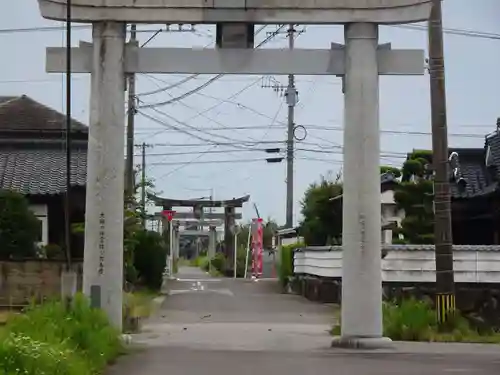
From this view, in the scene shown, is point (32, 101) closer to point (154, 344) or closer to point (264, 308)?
point (264, 308)

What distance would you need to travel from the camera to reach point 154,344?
18797mm

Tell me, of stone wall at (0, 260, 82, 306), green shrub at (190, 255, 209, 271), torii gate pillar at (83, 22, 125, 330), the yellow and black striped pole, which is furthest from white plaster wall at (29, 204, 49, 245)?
green shrub at (190, 255, 209, 271)

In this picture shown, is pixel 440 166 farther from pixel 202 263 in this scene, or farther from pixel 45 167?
pixel 202 263

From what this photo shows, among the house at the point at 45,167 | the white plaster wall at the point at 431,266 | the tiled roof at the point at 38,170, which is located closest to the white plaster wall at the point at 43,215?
the house at the point at 45,167

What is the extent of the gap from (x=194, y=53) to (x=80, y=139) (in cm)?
1514

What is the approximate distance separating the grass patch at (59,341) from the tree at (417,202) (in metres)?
13.3

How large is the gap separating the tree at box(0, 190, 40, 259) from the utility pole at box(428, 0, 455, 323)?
11.4 meters

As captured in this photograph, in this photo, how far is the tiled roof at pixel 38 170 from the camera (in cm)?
2956

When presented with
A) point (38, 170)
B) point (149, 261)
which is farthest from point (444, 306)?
point (149, 261)

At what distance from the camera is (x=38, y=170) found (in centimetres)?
3084

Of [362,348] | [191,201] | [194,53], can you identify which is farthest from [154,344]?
[191,201]

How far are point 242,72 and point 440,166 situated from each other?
17.1 ft

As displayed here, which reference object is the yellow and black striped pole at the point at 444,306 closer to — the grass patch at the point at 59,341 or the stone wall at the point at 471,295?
the stone wall at the point at 471,295

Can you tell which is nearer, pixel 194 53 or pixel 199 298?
pixel 194 53
